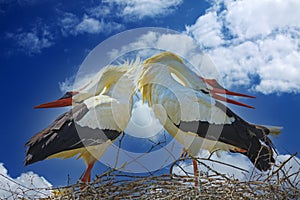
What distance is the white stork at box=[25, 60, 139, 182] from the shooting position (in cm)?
293

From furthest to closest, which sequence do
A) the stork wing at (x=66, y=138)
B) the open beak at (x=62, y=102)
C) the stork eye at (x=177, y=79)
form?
the stork eye at (x=177, y=79) < the open beak at (x=62, y=102) < the stork wing at (x=66, y=138)

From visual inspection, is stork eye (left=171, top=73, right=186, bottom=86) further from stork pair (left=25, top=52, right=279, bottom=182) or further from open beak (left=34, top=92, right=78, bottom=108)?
open beak (left=34, top=92, right=78, bottom=108)

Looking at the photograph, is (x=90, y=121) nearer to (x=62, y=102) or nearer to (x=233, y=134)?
(x=62, y=102)

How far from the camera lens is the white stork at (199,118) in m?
3.13

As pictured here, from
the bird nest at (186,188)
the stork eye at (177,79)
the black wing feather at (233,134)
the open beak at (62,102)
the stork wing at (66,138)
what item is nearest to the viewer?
the bird nest at (186,188)

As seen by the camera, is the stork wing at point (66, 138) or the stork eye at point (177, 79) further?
the stork eye at point (177, 79)

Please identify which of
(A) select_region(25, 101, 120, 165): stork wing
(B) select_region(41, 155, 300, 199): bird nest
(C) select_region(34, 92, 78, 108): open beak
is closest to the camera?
(B) select_region(41, 155, 300, 199): bird nest

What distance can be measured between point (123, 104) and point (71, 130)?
359 mm

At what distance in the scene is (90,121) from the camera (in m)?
3.01

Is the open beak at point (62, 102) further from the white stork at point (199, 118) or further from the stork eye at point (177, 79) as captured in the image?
the stork eye at point (177, 79)

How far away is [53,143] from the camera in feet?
9.57

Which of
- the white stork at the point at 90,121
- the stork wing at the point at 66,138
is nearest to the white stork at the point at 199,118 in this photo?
the white stork at the point at 90,121

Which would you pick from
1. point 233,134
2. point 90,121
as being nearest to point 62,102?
point 90,121

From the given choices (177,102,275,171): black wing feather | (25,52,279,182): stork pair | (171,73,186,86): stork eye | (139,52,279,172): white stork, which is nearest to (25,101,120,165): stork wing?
(25,52,279,182): stork pair
